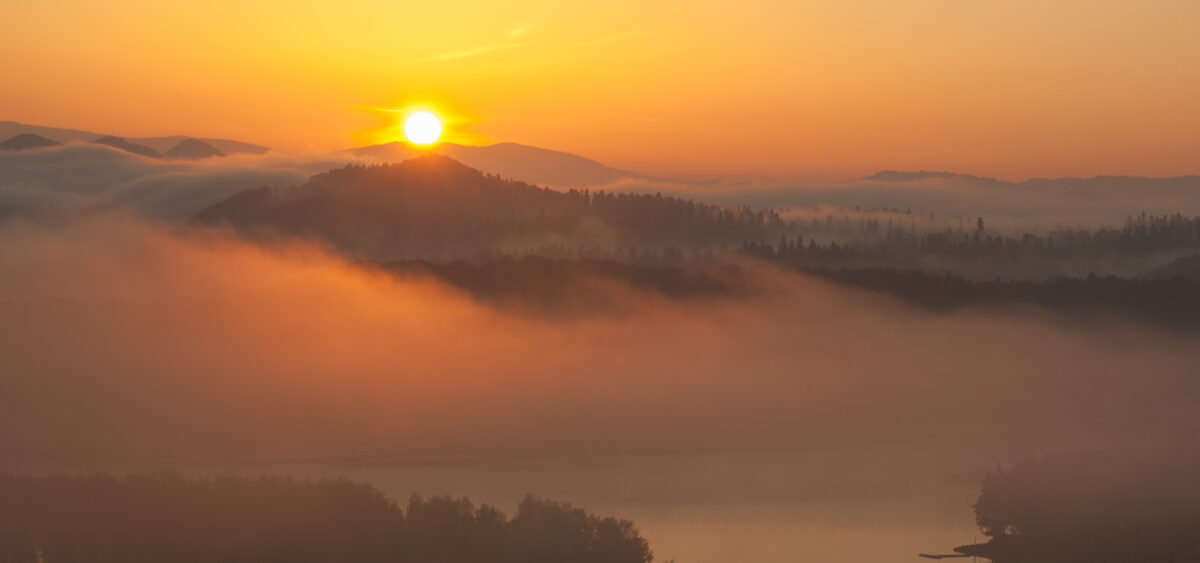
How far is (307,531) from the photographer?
2228 inches

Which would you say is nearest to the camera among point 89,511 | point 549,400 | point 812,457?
point 89,511

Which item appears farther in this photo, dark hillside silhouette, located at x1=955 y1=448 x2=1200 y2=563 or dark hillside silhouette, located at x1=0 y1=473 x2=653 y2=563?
dark hillside silhouette, located at x1=955 y1=448 x2=1200 y2=563

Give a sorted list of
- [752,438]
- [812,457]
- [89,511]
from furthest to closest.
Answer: [752,438] < [812,457] < [89,511]

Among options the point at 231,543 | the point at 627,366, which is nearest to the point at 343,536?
the point at 231,543

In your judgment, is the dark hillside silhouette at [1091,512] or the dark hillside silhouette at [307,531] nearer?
the dark hillside silhouette at [307,531]

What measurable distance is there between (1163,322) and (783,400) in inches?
2187

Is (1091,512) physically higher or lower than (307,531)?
lower

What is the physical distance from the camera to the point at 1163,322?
184250 millimetres

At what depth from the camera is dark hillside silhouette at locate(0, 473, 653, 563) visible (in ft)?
183

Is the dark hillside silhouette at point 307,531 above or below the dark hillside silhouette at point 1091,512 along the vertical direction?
above

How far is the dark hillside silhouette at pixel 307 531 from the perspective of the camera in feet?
183

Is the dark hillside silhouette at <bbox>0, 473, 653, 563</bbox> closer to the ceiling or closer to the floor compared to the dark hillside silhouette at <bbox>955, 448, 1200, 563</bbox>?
closer to the ceiling

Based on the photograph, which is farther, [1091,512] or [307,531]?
[1091,512]

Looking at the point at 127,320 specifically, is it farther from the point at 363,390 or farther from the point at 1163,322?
the point at 1163,322
